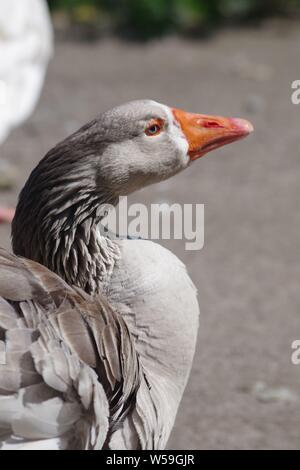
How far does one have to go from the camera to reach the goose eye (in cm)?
313

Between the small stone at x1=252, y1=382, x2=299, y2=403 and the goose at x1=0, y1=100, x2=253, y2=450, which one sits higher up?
the goose at x1=0, y1=100, x2=253, y2=450

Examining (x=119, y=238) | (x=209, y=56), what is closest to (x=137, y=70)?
(x=209, y=56)

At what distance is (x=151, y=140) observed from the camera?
3.14 meters

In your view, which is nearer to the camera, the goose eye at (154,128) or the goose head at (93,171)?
the goose head at (93,171)

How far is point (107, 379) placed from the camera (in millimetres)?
2777

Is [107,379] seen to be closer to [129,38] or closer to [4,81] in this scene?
[4,81]

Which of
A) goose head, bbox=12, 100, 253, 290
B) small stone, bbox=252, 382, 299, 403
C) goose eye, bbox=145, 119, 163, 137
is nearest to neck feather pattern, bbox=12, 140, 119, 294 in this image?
goose head, bbox=12, 100, 253, 290

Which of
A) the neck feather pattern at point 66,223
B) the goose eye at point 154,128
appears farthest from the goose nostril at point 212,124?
the neck feather pattern at point 66,223

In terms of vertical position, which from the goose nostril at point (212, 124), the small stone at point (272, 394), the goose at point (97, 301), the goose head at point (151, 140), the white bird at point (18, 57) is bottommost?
the small stone at point (272, 394)

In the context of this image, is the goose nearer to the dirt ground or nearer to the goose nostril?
→ the goose nostril

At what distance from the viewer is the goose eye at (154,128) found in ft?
10.3

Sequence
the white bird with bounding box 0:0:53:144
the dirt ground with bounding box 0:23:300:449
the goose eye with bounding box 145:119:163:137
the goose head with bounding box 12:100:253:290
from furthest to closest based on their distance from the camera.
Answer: the white bird with bounding box 0:0:53:144, the dirt ground with bounding box 0:23:300:449, the goose eye with bounding box 145:119:163:137, the goose head with bounding box 12:100:253:290

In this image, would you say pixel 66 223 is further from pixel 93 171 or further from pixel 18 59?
pixel 18 59

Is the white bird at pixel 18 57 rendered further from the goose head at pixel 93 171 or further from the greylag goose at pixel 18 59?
the goose head at pixel 93 171
